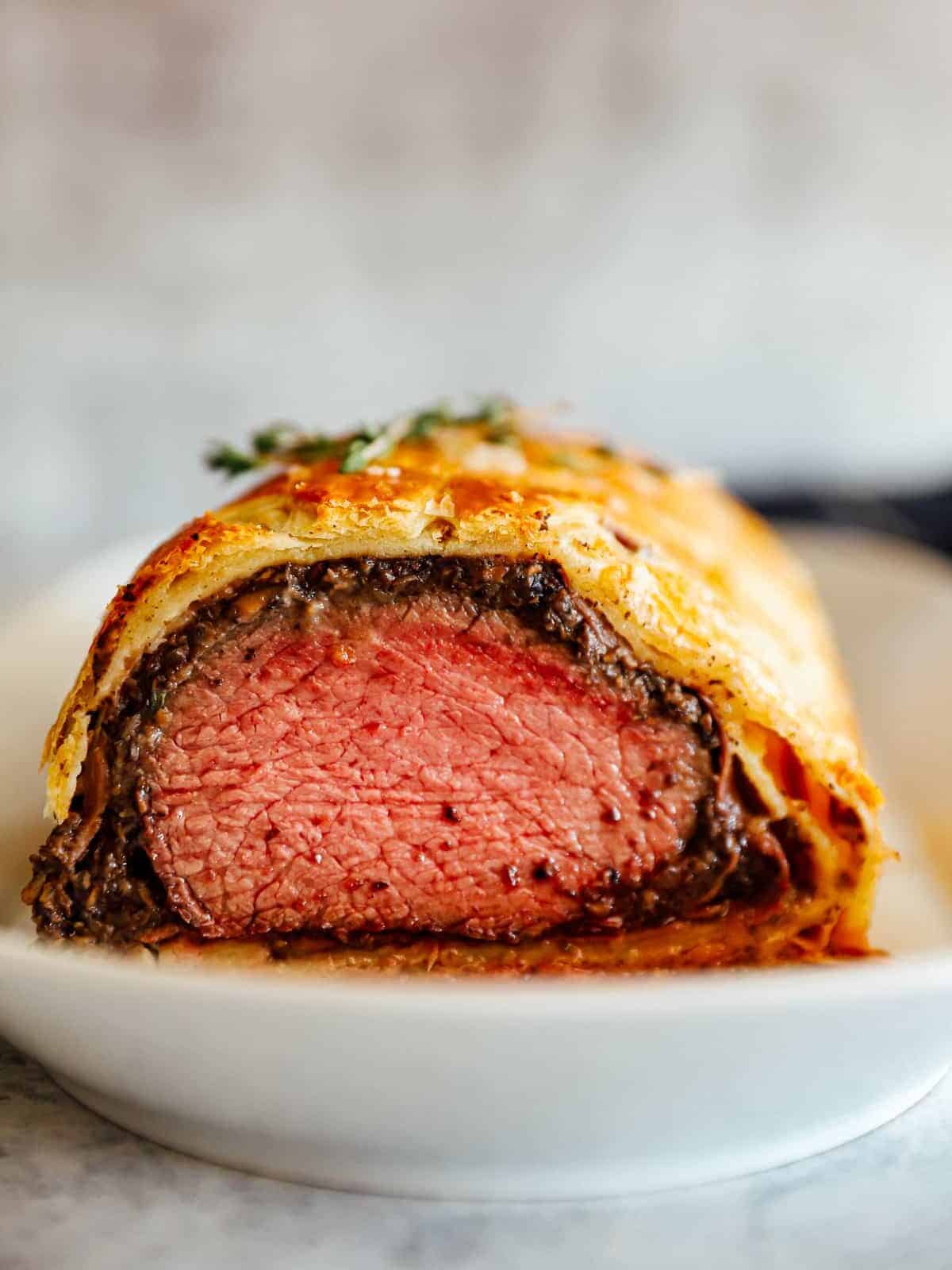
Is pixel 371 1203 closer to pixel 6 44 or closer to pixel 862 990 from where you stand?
pixel 862 990

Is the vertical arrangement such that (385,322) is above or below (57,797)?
above

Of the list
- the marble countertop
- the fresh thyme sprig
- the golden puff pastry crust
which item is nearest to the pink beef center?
the golden puff pastry crust

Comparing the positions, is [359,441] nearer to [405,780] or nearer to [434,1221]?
[405,780]

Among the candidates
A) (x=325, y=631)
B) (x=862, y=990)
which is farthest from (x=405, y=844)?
(x=862, y=990)

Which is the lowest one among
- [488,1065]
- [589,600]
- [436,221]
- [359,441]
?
[488,1065]

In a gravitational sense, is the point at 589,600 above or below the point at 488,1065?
above

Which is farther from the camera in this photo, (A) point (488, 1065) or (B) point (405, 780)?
(B) point (405, 780)

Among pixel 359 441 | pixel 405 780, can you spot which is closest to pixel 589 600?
Answer: pixel 405 780

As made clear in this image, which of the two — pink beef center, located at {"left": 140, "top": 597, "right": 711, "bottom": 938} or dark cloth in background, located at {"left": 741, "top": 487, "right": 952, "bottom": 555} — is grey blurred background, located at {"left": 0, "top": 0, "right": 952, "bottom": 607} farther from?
pink beef center, located at {"left": 140, "top": 597, "right": 711, "bottom": 938}
